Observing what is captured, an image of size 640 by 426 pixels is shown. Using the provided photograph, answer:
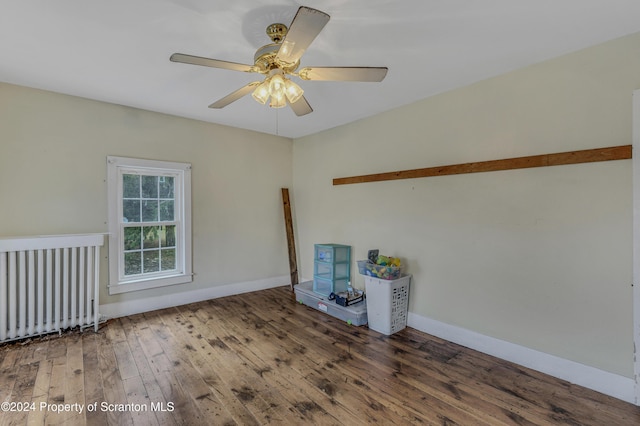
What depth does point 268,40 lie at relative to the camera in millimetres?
1985

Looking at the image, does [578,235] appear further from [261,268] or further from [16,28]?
[16,28]

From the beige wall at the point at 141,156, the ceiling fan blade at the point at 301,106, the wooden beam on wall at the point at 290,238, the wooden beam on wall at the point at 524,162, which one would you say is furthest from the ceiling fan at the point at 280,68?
the wooden beam on wall at the point at 290,238

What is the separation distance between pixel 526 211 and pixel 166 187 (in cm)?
394

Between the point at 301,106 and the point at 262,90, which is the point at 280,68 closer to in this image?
the point at 262,90

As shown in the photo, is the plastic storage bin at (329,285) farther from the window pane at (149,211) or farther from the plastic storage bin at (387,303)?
the window pane at (149,211)

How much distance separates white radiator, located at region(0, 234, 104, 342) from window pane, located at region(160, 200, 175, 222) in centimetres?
81

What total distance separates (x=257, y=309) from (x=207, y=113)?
2.53 metres

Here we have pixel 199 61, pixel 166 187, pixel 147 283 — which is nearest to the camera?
pixel 199 61

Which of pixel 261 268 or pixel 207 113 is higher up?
pixel 207 113

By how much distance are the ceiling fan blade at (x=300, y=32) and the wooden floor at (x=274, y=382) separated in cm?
215

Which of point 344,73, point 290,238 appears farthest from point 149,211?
point 344,73

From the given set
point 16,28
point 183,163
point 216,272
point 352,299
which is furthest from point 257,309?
point 16,28

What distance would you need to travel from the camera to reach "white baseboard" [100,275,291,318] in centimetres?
329

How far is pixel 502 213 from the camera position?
248cm
